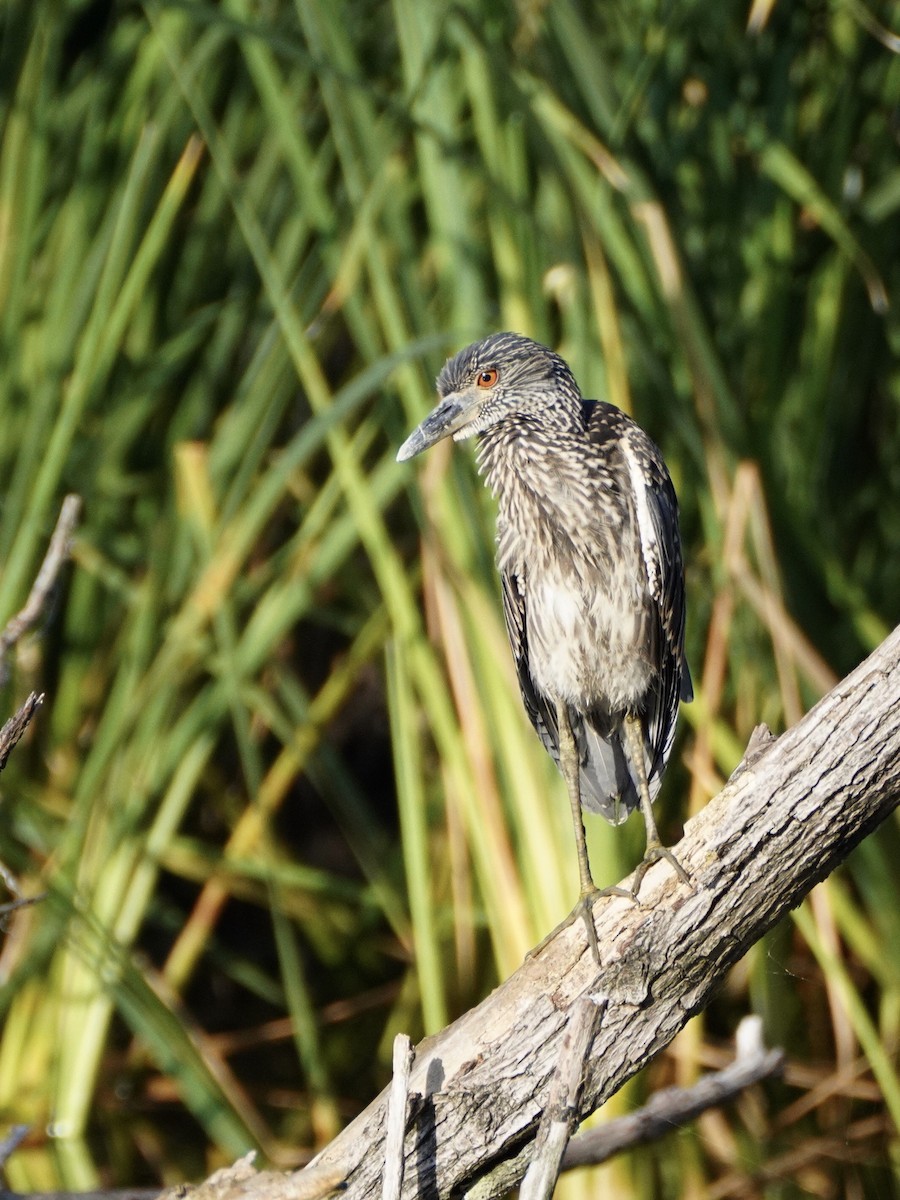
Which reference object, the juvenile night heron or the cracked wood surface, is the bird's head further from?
the cracked wood surface

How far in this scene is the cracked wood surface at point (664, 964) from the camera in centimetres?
225

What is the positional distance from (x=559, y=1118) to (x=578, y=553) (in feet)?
4.70

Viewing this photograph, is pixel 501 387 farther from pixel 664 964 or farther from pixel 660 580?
pixel 664 964

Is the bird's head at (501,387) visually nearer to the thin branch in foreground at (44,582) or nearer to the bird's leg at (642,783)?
the bird's leg at (642,783)

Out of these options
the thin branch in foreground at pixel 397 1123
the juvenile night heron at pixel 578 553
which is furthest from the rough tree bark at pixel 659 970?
the juvenile night heron at pixel 578 553

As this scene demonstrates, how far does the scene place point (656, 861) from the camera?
101 inches

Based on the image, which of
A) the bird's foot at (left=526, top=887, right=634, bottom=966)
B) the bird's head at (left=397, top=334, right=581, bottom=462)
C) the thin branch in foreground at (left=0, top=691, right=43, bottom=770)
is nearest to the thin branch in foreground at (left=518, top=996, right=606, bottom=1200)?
the bird's foot at (left=526, top=887, right=634, bottom=966)

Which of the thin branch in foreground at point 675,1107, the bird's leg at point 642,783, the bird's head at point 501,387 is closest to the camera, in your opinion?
the bird's leg at point 642,783

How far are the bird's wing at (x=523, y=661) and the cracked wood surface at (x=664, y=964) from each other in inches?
38.7

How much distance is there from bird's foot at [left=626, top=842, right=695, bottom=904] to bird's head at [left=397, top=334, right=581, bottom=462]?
106cm

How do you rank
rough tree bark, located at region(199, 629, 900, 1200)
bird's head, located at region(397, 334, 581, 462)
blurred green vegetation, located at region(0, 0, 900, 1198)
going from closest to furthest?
rough tree bark, located at region(199, 629, 900, 1200) → bird's head, located at region(397, 334, 581, 462) → blurred green vegetation, located at region(0, 0, 900, 1198)

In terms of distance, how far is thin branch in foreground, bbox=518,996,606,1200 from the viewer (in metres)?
1.95

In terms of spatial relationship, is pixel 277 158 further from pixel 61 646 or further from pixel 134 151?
pixel 61 646

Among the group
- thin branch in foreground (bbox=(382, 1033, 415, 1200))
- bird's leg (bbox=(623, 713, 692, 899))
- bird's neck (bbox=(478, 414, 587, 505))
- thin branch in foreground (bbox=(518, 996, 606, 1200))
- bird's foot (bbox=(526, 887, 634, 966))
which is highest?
bird's neck (bbox=(478, 414, 587, 505))
